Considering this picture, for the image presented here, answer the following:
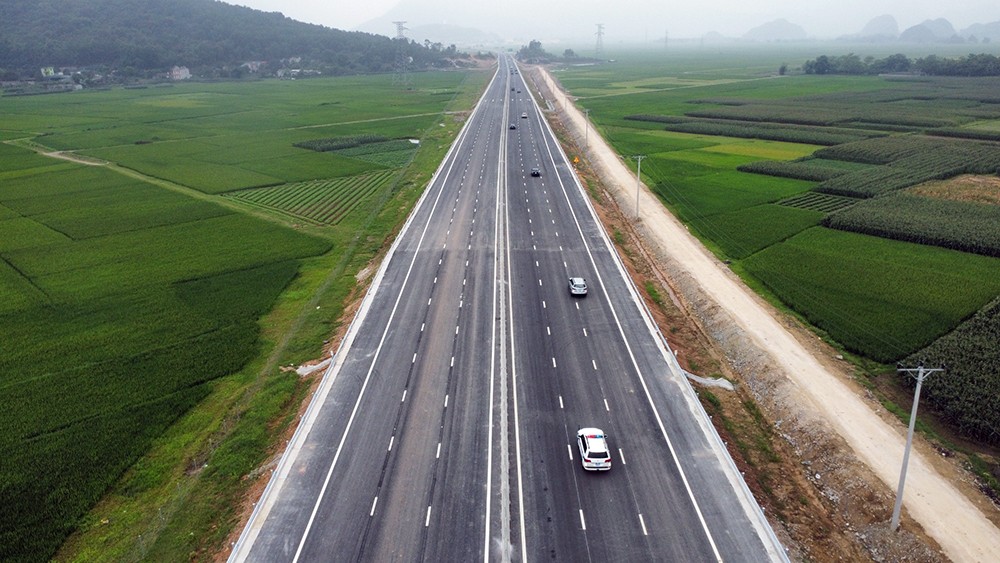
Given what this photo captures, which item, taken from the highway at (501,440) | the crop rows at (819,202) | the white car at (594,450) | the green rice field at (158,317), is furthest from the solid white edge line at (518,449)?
the crop rows at (819,202)

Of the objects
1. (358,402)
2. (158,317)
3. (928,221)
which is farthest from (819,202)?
(158,317)

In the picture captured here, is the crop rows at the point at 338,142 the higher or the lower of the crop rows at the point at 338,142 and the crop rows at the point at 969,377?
the higher

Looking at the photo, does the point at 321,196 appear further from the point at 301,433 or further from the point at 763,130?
the point at 763,130

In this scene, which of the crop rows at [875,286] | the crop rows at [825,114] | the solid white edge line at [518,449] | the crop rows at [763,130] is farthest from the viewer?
the crop rows at [825,114]

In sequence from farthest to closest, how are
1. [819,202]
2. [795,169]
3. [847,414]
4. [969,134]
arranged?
[969,134]
[795,169]
[819,202]
[847,414]

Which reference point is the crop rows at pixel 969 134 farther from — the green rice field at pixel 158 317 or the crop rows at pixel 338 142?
the crop rows at pixel 338 142

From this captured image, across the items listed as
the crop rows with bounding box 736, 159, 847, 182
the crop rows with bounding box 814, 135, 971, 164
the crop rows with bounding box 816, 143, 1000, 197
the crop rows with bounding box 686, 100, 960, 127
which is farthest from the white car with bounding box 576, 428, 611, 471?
the crop rows with bounding box 686, 100, 960, 127

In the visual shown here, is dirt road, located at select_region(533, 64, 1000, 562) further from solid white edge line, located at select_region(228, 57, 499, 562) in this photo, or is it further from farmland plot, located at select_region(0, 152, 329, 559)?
farmland plot, located at select_region(0, 152, 329, 559)

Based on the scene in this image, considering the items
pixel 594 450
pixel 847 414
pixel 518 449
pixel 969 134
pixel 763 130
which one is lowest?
pixel 847 414
